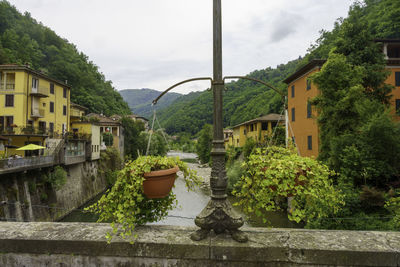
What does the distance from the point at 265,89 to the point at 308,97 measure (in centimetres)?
4919

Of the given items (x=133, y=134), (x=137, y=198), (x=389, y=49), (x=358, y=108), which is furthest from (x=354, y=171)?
(x=133, y=134)

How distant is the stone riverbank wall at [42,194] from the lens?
43.2 ft

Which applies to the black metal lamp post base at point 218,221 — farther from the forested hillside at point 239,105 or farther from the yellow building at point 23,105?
the forested hillside at point 239,105

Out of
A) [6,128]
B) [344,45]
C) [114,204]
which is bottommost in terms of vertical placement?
[114,204]

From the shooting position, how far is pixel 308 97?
19.0 meters

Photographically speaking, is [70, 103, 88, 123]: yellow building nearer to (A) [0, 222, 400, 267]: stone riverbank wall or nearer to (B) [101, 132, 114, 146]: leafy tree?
(B) [101, 132, 114, 146]: leafy tree

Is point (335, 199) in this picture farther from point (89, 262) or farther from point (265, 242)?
point (89, 262)

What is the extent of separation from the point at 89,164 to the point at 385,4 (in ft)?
140

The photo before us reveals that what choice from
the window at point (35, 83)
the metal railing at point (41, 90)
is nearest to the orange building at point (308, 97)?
the metal railing at point (41, 90)

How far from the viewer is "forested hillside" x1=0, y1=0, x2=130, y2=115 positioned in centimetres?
4975

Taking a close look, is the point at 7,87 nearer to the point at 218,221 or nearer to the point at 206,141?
the point at 218,221

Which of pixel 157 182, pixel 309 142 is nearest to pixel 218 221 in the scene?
pixel 157 182

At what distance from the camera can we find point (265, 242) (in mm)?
2305

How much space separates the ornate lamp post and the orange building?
16.3 m
